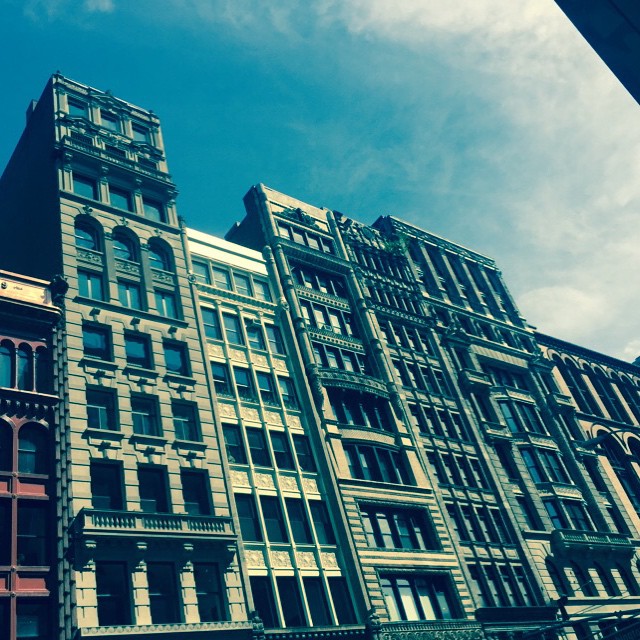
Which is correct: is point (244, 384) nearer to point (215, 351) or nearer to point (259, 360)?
point (259, 360)

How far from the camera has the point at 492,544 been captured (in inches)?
1689

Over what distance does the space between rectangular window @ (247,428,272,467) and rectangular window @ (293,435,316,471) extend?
2311mm

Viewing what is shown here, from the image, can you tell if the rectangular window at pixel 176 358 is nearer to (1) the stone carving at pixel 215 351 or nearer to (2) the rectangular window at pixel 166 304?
(2) the rectangular window at pixel 166 304

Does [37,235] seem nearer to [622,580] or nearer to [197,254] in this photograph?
[197,254]

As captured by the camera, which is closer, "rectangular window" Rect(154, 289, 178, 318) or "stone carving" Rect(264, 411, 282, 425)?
"rectangular window" Rect(154, 289, 178, 318)

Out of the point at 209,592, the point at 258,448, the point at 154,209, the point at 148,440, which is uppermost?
the point at 154,209

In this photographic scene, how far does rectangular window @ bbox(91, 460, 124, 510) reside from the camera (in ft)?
91.4

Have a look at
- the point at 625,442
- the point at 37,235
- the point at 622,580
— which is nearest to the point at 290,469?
the point at 37,235

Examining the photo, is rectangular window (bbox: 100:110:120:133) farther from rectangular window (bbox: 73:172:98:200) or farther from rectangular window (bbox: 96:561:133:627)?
rectangular window (bbox: 96:561:133:627)

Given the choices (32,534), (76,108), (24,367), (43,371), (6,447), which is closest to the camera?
(32,534)

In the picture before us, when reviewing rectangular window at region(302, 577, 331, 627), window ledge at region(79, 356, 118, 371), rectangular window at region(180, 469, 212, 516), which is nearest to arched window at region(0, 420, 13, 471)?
window ledge at region(79, 356, 118, 371)

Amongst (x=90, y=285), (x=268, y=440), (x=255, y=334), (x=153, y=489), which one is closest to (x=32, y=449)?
(x=153, y=489)

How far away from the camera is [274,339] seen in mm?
43375

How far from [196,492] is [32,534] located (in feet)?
25.7
